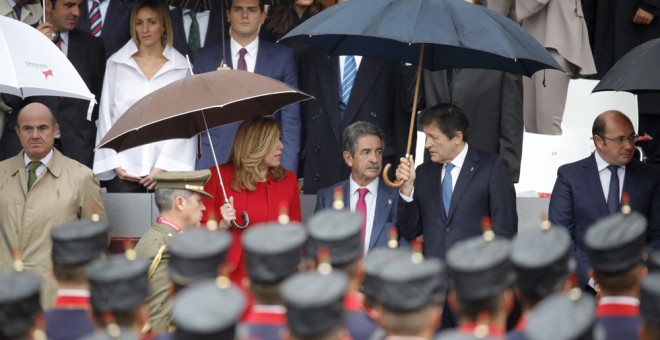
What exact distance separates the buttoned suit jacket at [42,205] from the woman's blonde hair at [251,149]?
102cm

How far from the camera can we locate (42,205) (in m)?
9.27

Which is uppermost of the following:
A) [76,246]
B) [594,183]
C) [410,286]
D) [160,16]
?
[160,16]

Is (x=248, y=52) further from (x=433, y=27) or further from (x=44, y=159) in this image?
(x=433, y=27)

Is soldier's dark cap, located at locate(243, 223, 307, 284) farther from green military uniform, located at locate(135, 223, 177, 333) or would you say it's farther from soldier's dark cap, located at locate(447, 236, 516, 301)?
green military uniform, located at locate(135, 223, 177, 333)

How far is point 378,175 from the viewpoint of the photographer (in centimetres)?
952

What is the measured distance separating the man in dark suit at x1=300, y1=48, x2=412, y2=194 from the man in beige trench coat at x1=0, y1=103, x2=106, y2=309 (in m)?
1.79

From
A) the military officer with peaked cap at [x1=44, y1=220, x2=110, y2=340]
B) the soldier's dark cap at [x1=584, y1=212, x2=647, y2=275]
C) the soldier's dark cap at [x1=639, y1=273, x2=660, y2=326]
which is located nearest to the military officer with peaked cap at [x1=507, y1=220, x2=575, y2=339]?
the soldier's dark cap at [x1=584, y1=212, x2=647, y2=275]

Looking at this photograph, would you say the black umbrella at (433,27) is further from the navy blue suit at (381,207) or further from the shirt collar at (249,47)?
the shirt collar at (249,47)

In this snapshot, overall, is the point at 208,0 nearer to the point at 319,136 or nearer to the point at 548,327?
the point at 319,136

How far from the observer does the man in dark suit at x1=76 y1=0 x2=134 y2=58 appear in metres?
11.0

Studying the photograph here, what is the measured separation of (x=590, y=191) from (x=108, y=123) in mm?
3732

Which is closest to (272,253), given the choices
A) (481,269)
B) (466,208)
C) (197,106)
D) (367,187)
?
(481,269)

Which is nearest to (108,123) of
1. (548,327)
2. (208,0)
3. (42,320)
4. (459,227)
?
(208,0)

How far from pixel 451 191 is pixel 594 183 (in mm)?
1034
